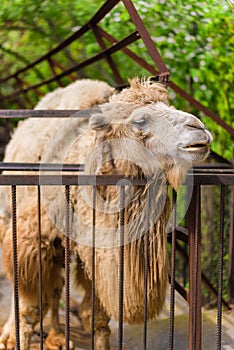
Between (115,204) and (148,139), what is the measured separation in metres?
0.43

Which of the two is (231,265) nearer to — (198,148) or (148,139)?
(148,139)

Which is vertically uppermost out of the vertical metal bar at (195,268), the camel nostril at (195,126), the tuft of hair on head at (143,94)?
the tuft of hair on head at (143,94)

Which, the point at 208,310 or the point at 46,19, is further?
the point at 46,19

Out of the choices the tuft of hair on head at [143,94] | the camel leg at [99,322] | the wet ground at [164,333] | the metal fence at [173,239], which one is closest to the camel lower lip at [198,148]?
the metal fence at [173,239]

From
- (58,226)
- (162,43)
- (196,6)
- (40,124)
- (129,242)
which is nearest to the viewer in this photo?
(129,242)

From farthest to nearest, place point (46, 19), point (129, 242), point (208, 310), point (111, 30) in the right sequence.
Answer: point (46, 19) → point (111, 30) → point (208, 310) → point (129, 242)

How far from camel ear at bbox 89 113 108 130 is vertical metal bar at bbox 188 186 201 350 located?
2.18 feet

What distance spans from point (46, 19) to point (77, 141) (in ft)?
15.4

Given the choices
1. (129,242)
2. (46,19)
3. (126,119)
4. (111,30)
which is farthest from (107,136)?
(46,19)

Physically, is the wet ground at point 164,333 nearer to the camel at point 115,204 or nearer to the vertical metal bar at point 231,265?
the vertical metal bar at point 231,265

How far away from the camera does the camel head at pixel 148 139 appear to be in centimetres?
281

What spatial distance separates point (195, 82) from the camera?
5.89 metres

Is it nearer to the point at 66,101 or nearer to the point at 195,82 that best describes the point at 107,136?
the point at 66,101

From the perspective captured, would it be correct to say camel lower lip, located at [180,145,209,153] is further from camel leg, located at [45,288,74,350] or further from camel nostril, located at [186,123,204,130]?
camel leg, located at [45,288,74,350]
